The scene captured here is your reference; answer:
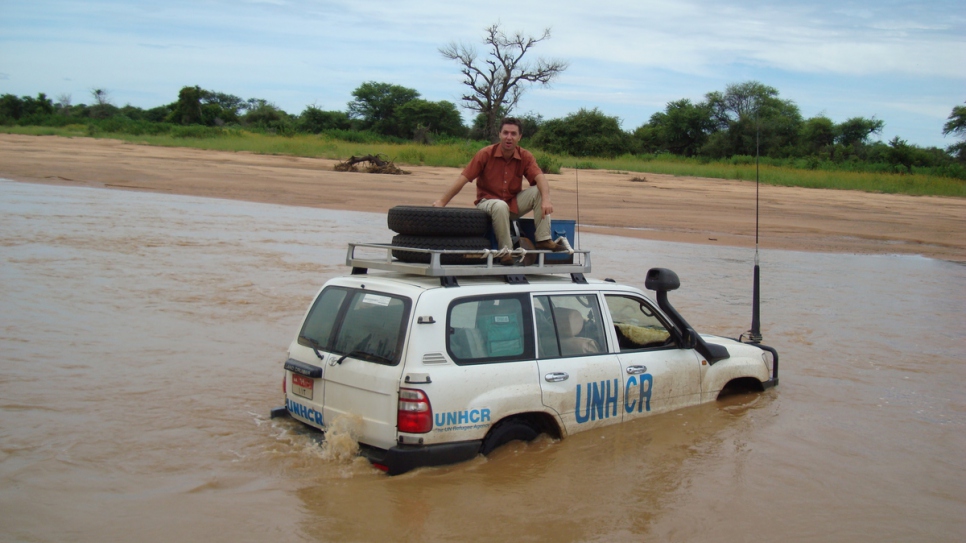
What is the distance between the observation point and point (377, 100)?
60750mm

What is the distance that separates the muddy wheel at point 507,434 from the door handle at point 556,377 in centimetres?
32

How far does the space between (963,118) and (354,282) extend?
4834cm

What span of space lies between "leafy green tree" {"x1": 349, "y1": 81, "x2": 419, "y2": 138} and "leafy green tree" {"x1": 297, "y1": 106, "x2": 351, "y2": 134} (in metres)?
1.61

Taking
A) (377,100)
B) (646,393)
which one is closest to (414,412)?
(646,393)

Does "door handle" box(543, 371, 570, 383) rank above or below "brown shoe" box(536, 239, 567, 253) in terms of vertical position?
below

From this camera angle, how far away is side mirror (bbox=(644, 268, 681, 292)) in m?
6.40

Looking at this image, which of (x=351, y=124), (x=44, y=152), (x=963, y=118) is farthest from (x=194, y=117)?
(x=963, y=118)

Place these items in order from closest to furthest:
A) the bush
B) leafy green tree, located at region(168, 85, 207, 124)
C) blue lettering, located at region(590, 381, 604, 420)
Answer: blue lettering, located at region(590, 381, 604, 420)
the bush
leafy green tree, located at region(168, 85, 207, 124)

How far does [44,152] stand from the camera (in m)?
33.6

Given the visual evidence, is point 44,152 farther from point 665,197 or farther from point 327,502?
point 327,502

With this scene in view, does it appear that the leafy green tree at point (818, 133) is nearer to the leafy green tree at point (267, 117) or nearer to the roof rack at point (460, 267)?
the leafy green tree at point (267, 117)

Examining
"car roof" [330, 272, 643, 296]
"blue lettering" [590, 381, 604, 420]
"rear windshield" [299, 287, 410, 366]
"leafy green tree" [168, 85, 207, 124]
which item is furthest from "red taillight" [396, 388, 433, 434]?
"leafy green tree" [168, 85, 207, 124]

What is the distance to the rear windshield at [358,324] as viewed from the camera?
5.02 metres

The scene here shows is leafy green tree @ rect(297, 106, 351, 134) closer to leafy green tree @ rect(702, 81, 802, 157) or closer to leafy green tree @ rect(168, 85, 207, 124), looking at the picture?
leafy green tree @ rect(168, 85, 207, 124)
